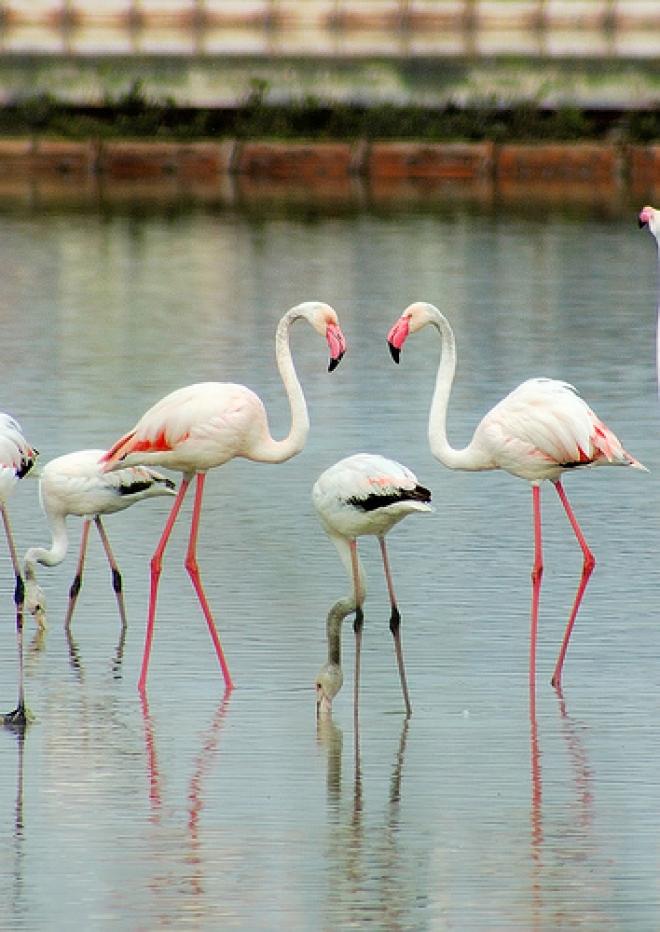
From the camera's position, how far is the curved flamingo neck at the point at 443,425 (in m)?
8.04

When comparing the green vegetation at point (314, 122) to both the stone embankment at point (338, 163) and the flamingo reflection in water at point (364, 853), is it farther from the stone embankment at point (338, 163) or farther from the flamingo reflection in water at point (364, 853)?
the flamingo reflection in water at point (364, 853)

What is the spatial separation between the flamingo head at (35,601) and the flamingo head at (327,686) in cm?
149

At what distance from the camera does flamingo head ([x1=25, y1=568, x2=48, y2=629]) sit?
8.24 meters

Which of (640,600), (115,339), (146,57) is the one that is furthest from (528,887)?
(146,57)

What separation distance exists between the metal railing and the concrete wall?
0.01m

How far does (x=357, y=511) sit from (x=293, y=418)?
0.76 meters

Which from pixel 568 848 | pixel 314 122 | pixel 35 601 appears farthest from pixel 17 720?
pixel 314 122

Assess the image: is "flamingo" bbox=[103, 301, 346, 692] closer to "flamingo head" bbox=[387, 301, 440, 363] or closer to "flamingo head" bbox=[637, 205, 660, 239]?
"flamingo head" bbox=[387, 301, 440, 363]

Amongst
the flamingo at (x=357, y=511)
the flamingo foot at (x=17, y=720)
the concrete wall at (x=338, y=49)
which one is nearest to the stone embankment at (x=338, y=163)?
the concrete wall at (x=338, y=49)

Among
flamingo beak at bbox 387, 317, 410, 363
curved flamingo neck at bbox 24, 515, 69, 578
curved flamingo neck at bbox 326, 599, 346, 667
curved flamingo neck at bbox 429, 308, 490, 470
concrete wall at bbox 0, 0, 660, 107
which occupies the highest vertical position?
flamingo beak at bbox 387, 317, 410, 363

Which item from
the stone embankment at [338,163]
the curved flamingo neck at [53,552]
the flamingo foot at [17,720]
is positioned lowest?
the stone embankment at [338,163]

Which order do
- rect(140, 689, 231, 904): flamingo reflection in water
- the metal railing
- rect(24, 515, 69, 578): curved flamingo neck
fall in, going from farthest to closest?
the metal railing < rect(24, 515, 69, 578): curved flamingo neck < rect(140, 689, 231, 904): flamingo reflection in water

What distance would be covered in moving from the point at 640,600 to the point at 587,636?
0.50 metres

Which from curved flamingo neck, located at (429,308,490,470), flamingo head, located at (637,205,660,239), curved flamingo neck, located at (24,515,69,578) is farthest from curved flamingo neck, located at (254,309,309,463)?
flamingo head, located at (637,205,660,239)
